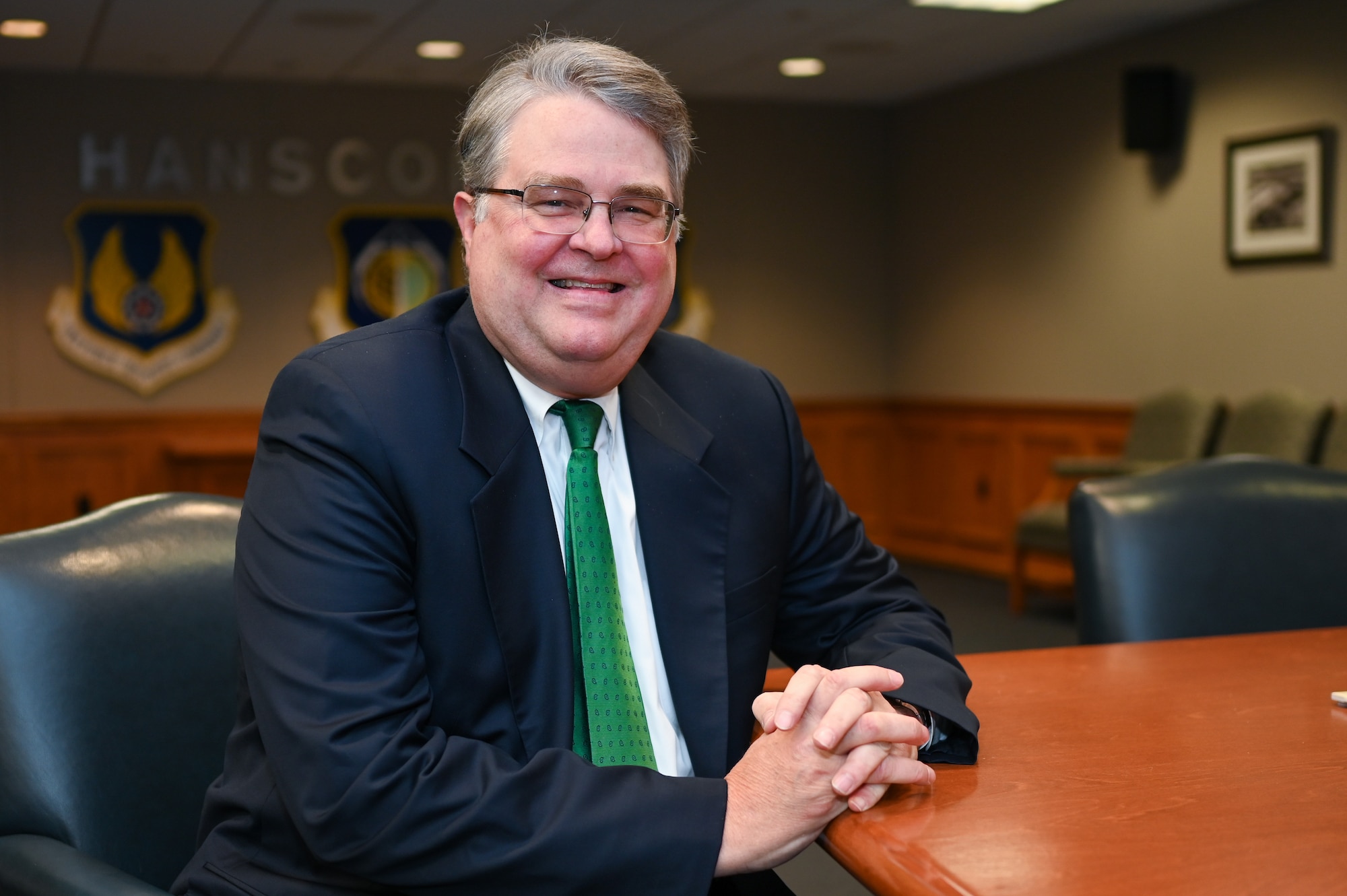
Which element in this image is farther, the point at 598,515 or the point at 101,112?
the point at 101,112

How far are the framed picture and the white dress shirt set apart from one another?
531cm

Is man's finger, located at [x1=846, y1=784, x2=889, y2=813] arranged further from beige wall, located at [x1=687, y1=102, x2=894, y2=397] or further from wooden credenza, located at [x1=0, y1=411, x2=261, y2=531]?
beige wall, located at [x1=687, y1=102, x2=894, y2=397]

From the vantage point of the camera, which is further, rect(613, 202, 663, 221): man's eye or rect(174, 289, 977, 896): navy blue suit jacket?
rect(613, 202, 663, 221): man's eye

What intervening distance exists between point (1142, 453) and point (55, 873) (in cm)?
604

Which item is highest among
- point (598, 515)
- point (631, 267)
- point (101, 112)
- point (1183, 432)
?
point (101, 112)

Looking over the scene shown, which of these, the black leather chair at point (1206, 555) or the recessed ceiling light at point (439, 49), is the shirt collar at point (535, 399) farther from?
the recessed ceiling light at point (439, 49)

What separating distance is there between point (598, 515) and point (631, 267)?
0.29m

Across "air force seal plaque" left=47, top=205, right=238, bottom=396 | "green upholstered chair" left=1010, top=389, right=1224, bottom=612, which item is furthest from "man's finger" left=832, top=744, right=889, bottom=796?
"air force seal plaque" left=47, top=205, right=238, bottom=396

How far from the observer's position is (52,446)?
297 inches

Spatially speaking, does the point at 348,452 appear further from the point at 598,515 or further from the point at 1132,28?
the point at 1132,28

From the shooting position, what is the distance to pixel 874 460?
30.2 feet

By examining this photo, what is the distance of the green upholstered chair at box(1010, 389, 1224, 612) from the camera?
6.22m

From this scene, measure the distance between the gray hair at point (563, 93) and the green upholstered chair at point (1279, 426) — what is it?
4773 millimetres

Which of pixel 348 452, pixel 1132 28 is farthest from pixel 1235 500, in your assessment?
pixel 1132 28
